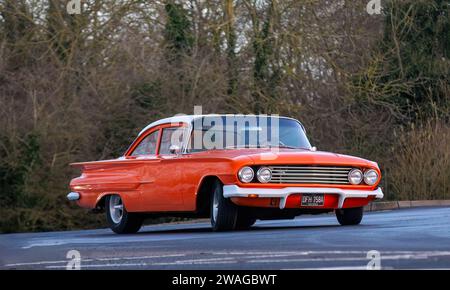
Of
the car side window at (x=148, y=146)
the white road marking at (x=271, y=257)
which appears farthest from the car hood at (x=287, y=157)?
the white road marking at (x=271, y=257)

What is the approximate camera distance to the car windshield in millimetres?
16562

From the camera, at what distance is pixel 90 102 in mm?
28844

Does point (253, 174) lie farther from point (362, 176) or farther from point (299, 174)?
point (362, 176)

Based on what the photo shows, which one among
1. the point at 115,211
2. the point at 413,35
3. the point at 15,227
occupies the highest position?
the point at 413,35

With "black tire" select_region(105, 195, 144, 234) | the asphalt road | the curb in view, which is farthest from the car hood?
the curb

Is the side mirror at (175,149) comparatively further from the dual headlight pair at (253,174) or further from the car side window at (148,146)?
the dual headlight pair at (253,174)

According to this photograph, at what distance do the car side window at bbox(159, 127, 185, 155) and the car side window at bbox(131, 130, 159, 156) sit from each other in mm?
183

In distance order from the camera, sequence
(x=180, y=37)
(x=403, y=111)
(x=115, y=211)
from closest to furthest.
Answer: (x=115, y=211), (x=180, y=37), (x=403, y=111)

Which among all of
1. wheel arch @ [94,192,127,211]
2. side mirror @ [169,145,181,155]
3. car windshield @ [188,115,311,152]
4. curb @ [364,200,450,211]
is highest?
car windshield @ [188,115,311,152]

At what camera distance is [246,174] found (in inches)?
599

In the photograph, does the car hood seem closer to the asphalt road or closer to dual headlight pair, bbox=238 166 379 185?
dual headlight pair, bbox=238 166 379 185
